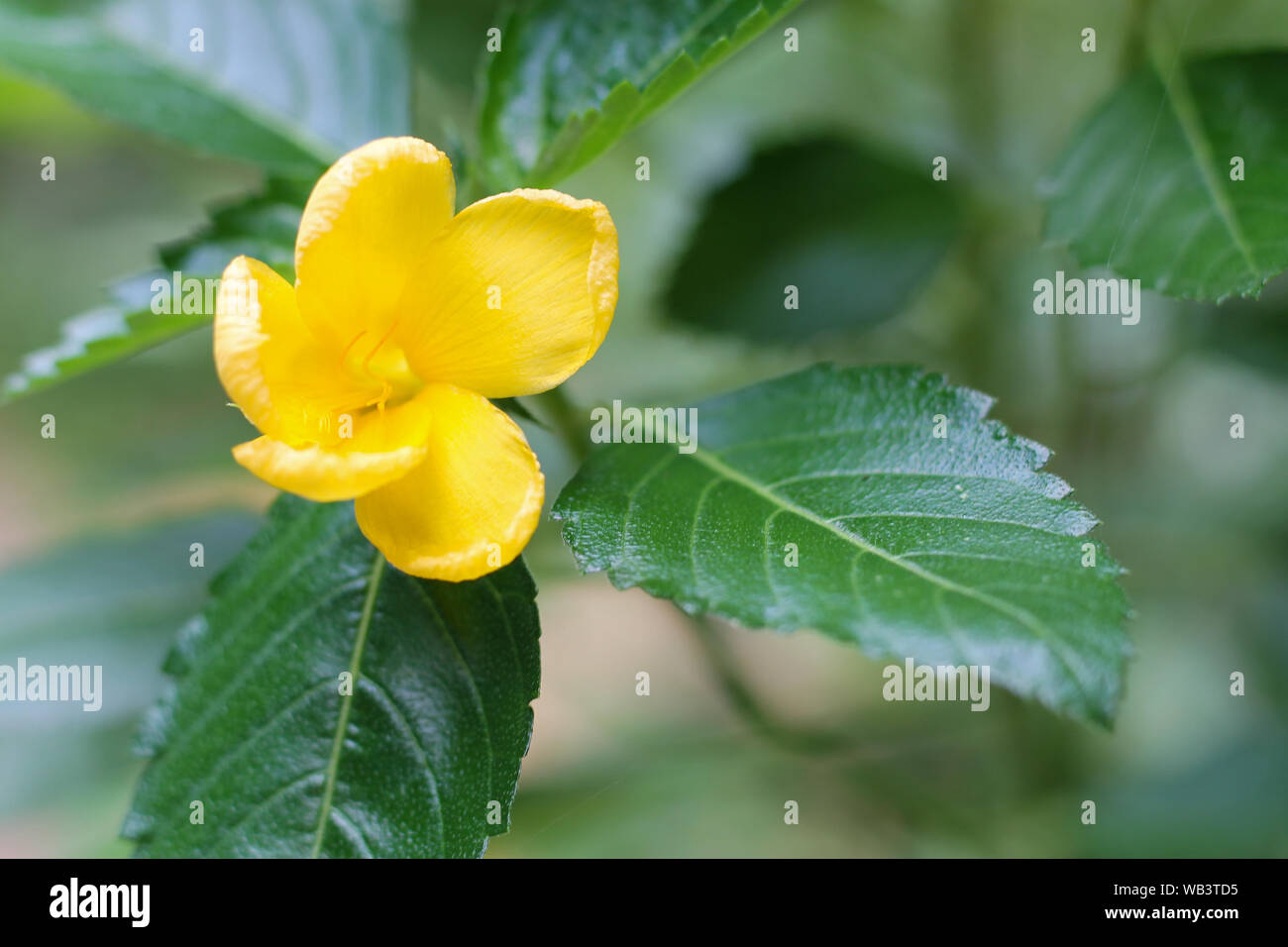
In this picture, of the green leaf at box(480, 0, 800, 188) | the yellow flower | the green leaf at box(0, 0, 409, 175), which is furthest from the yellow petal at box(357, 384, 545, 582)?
the green leaf at box(0, 0, 409, 175)

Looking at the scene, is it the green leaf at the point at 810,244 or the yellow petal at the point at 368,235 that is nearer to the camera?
the yellow petal at the point at 368,235

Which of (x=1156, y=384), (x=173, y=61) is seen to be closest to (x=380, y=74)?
(x=173, y=61)

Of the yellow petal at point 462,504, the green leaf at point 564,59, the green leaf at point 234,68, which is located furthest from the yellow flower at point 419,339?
the green leaf at point 234,68

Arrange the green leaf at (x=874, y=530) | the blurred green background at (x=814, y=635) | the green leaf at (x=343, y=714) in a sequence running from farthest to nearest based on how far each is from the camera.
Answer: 1. the blurred green background at (x=814, y=635)
2. the green leaf at (x=343, y=714)
3. the green leaf at (x=874, y=530)

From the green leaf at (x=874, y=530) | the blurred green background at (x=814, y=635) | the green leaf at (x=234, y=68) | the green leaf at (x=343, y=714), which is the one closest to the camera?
the green leaf at (x=874, y=530)

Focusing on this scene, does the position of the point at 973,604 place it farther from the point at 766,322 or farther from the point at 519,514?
the point at 766,322

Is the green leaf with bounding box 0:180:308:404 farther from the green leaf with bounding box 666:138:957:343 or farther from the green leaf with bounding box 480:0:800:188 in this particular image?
the green leaf with bounding box 666:138:957:343

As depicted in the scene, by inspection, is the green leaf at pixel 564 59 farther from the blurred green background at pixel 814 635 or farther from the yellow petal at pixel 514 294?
the blurred green background at pixel 814 635
